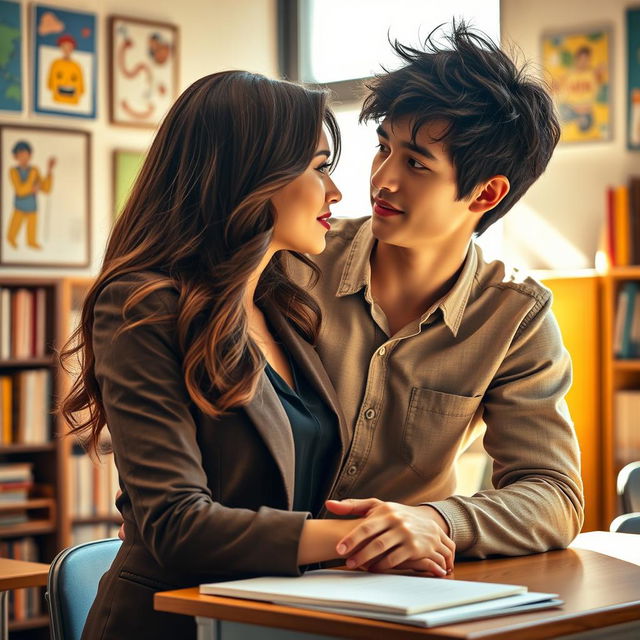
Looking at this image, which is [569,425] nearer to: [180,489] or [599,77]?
[180,489]

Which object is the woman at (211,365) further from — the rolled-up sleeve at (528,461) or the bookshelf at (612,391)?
the bookshelf at (612,391)

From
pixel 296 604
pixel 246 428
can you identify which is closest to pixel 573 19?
pixel 246 428

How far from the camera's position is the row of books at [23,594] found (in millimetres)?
4773

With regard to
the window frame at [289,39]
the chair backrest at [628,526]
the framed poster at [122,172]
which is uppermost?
the window frame at [289,39]

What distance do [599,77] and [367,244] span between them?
303 centimetres

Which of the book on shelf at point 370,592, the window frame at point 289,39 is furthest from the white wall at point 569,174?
the book on shelf at point 370,592

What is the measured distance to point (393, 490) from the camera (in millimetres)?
2047

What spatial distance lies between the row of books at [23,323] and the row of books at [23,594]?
2.65 feet

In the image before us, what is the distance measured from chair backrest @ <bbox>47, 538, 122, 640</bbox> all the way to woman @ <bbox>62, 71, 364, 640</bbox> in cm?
17

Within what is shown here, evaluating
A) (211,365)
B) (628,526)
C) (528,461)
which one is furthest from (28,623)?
(211,365)

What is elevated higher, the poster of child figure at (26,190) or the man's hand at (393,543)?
the poster of child figure at (26,190)

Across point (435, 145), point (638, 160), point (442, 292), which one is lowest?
point (442, 292)

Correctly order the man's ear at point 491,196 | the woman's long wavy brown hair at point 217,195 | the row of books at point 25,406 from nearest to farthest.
→ the woman's long wavy brown hair at point 217,195, the man's ear at point 491,196, the row of books at point 25,406

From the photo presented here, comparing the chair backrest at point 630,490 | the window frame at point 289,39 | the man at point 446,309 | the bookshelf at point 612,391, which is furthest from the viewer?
the window frame at point 289,39
